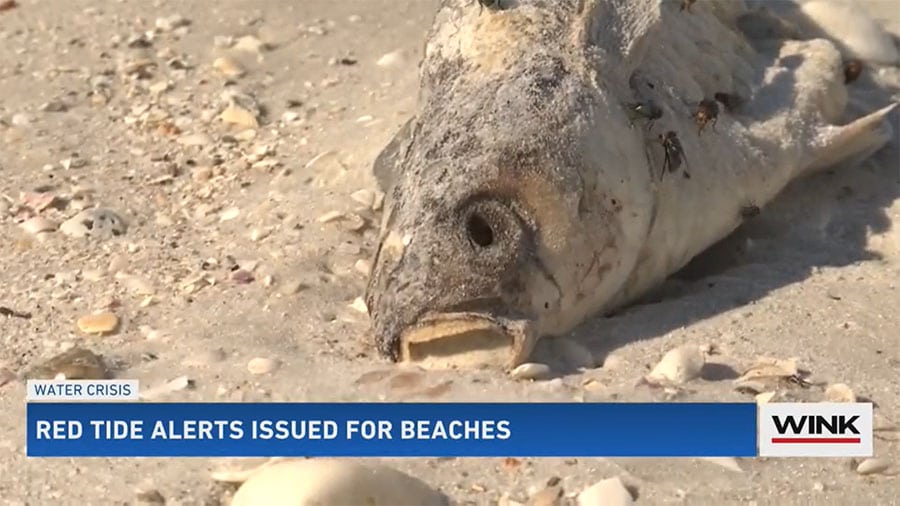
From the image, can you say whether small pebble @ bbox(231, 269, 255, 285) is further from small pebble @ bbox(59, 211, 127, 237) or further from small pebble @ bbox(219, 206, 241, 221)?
small pebble @ bbox(59, 211, 127, 237)

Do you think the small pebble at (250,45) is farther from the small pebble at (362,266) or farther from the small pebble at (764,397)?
the small pebble at (764,397)

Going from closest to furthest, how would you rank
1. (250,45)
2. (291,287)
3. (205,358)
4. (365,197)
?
(205,358) → (291,287) → (365,197) → (250,45)

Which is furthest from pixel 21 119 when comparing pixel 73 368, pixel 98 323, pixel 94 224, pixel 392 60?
pixel 73 368

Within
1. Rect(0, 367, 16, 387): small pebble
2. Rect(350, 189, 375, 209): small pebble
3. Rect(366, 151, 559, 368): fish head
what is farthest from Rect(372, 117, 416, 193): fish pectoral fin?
Rect(0, 367, 16, 387): small pebble

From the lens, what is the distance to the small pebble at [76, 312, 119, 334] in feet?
11.6

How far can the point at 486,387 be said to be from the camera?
10.3 feet

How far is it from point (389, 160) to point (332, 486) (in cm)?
151

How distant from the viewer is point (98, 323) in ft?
11.7

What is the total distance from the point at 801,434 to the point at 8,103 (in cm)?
317

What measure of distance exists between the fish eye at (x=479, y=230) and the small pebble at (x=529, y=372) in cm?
28

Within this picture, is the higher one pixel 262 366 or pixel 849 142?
pixel 849 142

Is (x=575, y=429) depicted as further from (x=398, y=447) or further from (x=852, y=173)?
(x=852, y=173)
